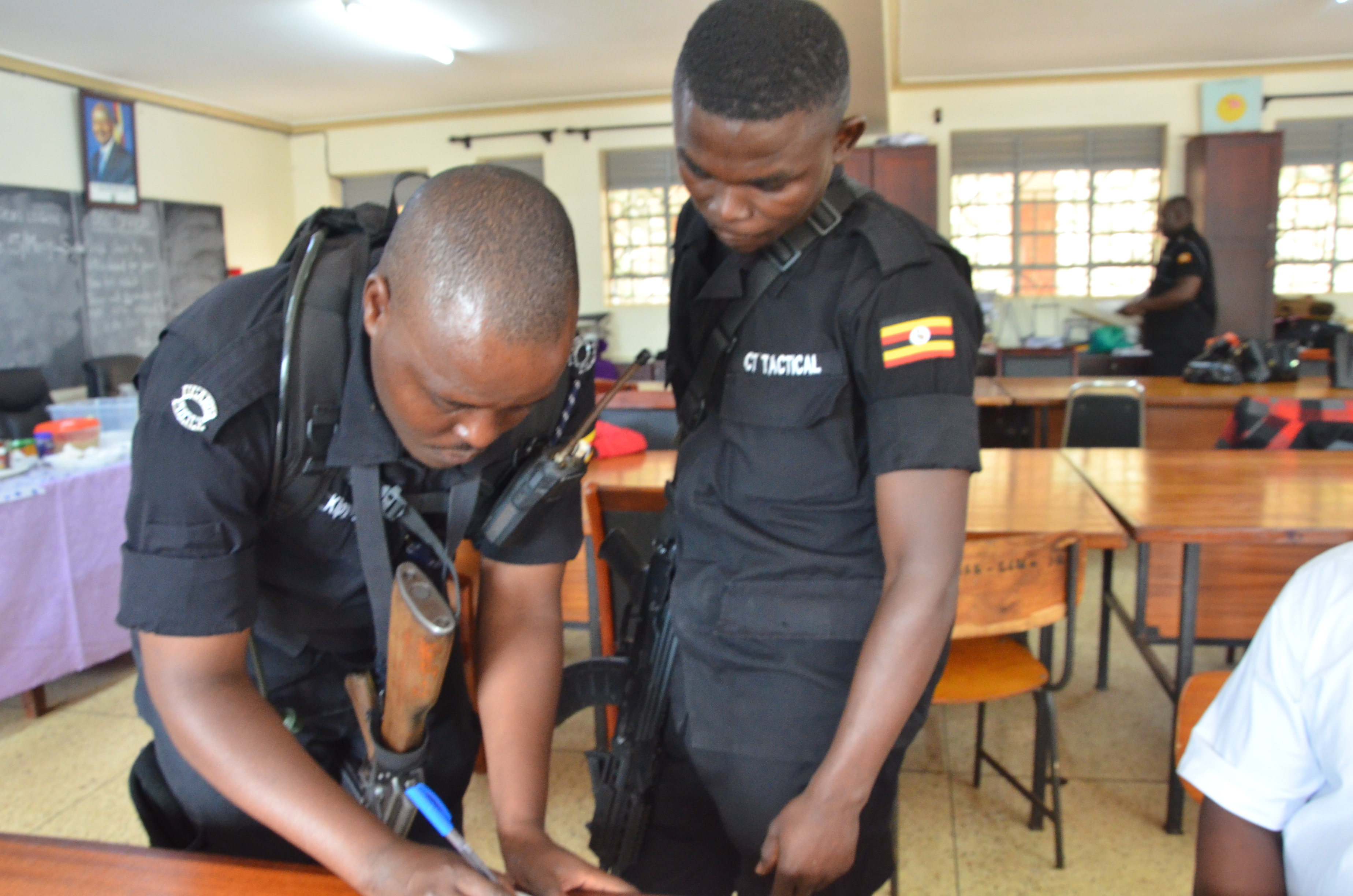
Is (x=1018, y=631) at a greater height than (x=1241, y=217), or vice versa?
(x=1241, y=217)

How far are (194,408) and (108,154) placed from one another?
744cm

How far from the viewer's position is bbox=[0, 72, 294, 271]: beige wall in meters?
6.16

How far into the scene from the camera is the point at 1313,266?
8.00 metres

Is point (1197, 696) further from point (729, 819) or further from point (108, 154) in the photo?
point (108, 154)

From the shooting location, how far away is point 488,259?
0.77 metres

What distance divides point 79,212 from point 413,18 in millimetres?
2901

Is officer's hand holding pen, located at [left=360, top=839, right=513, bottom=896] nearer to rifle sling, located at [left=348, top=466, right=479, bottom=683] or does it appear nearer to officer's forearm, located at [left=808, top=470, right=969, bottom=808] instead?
rifle sling, located at [left=348, top=466, right=479, bottom=683]

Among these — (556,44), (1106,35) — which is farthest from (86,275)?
(1106,35)

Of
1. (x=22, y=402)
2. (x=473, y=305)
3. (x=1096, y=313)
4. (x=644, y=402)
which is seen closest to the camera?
(x=473, y=305)

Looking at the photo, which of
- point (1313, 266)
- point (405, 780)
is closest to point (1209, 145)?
point (1313, 266)

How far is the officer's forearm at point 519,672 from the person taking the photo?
1.08 meters

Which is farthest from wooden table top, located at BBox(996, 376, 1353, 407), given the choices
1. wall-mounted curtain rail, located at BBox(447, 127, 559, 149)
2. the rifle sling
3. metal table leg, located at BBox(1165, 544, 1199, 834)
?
wall-mounted curtain rail, located at BBox(447, 127, 559, 149)

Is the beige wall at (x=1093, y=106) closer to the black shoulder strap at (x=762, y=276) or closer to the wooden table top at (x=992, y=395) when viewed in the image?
the wooden table top at (x=992, y=395)

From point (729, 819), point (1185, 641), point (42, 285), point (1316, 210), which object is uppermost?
point (1316, 210)
